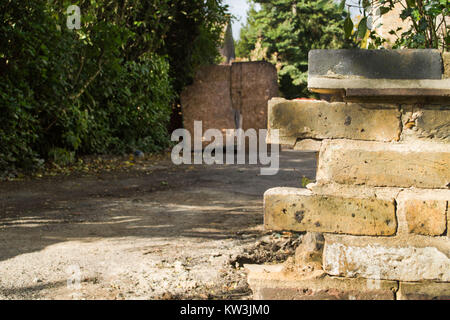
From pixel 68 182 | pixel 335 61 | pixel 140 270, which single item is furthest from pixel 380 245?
pixel 68 182

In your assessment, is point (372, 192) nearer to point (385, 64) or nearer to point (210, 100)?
point (385, 64)

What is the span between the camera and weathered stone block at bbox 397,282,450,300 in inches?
80.9

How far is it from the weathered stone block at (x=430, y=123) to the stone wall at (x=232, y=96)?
339 inches

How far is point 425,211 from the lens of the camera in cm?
205

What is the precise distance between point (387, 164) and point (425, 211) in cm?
24

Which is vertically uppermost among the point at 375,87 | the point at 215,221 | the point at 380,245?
the point at 375,87

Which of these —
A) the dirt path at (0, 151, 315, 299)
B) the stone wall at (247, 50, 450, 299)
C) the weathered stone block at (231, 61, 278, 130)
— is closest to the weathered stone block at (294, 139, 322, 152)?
the stone wall at (247, 50, 450, 299)

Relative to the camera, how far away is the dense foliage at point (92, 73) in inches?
249

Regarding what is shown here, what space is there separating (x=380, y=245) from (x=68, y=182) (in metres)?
4.87

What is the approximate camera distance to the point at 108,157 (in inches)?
324

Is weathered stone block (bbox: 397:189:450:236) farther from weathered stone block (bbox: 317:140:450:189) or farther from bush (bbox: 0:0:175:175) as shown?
bush (bbox: 0:0:175:175)

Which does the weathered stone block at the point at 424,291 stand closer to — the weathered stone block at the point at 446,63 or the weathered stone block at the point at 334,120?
the weathered stone block at the point at 334,120

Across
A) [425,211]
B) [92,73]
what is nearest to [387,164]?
[425,211]

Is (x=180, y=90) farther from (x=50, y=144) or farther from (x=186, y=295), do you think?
(x=186, y=295)
